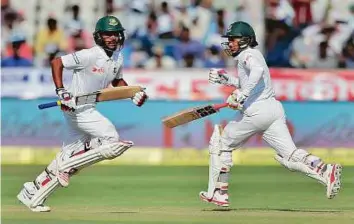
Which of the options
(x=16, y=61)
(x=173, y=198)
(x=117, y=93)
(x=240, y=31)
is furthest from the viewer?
(x=16, y=61)

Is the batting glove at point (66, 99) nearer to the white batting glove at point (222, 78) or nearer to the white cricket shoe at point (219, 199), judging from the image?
the white batting glove at point (222, 78)

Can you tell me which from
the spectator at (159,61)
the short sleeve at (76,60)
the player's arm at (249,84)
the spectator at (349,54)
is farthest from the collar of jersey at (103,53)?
the spectator at (349,54)

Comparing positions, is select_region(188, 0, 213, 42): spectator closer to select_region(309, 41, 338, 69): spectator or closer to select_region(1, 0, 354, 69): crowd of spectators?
select_region(1, 0, 354, 69): crowd of spectators

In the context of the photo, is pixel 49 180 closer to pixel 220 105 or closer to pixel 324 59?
pixel 220 105

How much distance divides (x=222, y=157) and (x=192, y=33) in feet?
21.4

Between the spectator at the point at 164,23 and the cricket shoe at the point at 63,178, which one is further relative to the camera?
the spectator at the point at 164,23

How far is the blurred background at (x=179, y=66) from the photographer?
13508mm

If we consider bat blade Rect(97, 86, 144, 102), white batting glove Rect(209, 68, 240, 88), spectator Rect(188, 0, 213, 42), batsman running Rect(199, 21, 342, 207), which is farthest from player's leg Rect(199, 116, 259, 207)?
spectator Rect(188, 0, 213, 42)

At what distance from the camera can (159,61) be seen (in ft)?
47.6

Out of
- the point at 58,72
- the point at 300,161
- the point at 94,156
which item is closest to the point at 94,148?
the point at 94,156

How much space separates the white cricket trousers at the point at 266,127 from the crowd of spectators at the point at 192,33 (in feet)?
20.1

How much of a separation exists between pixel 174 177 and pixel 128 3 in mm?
4031

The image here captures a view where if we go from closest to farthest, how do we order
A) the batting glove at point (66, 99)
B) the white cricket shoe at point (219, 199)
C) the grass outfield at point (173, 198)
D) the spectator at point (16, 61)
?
the grass outfield at point (173, 198), the batting glove at point (66, 99), the white cricket shoe at point (219, 199), the spectator at point (16, 61)

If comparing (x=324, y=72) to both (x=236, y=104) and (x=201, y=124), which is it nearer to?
(x=201, y=124)
